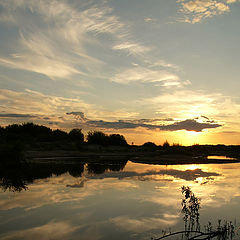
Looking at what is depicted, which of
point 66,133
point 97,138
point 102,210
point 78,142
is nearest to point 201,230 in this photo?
point 102,210

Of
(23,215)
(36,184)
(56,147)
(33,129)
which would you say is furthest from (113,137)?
(23,215)

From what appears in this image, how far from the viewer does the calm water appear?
10742 millimetres

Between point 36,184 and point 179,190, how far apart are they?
465 inches

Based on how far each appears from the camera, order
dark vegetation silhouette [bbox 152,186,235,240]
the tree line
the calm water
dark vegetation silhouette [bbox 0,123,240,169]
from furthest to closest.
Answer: the tree line
dark vegetation silhouette [bbox 0,123,240,169]
the calm water
dark vegetation silhouette [bbox 152,186,235,240]

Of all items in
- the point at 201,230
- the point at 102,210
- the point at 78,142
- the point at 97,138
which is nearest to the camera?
the point at 201,230

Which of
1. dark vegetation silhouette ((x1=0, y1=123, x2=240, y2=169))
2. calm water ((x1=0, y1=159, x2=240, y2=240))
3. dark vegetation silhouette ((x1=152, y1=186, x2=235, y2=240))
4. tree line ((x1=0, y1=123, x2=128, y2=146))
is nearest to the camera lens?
dark vegetation silhouette ((x1=152, y1=186, x2=235, y2=240))

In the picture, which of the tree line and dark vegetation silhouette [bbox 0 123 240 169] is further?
the tree line

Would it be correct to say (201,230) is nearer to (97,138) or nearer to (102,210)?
(102,210)

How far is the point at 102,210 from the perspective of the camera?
45.8 ft

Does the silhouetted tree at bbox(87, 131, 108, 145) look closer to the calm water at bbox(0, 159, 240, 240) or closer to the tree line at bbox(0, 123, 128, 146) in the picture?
the tree line at bbox(0, 123, 128, 146)

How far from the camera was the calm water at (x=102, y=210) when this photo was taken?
1074 cm

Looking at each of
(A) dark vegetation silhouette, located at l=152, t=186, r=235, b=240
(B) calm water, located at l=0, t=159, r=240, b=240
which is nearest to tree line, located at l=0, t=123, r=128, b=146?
(B) calm water, located at l=0, t=159, r=240, b=240

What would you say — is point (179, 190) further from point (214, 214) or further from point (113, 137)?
point (113, 137)

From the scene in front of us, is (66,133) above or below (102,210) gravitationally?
above
